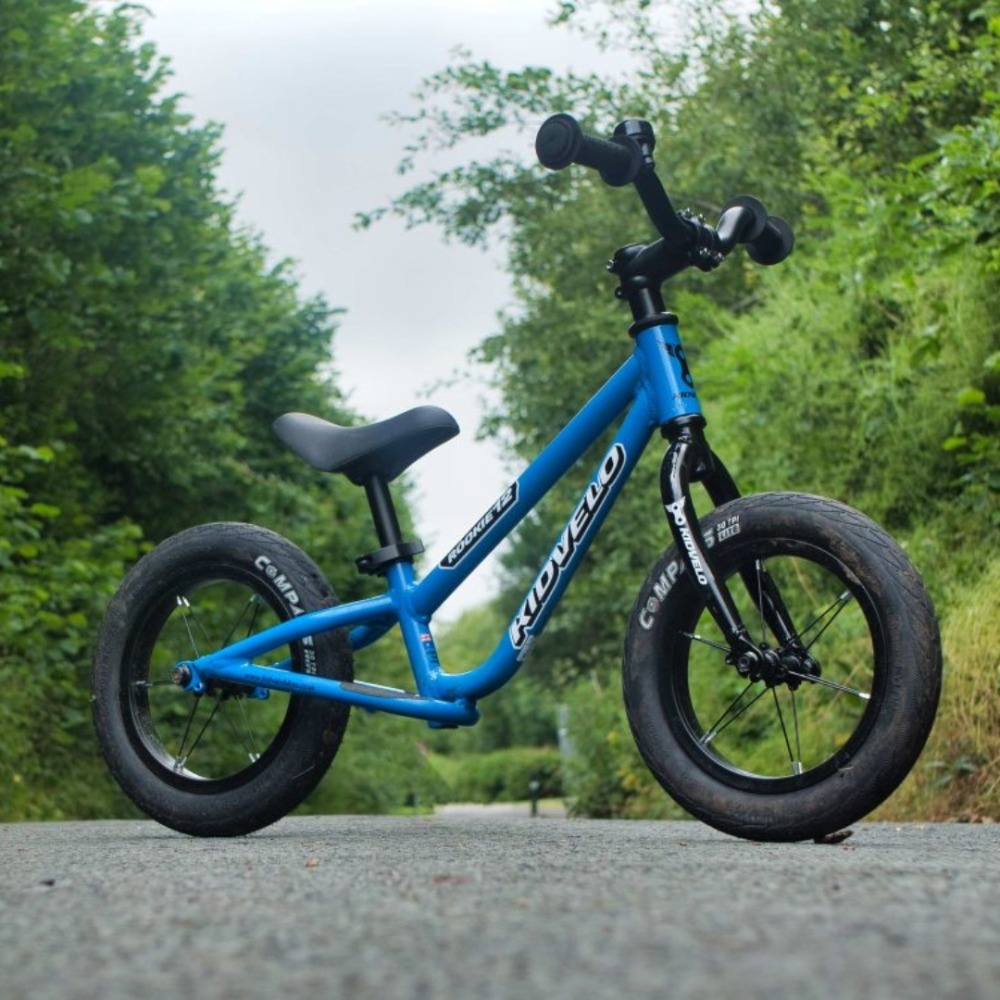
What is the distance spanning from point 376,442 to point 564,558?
78 cm

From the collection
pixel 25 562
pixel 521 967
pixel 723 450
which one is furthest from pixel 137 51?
pixel 521 967

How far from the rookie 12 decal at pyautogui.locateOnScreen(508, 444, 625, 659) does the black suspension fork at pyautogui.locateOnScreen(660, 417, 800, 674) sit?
22cm

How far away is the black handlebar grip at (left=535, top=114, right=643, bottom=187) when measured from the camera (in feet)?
14.7

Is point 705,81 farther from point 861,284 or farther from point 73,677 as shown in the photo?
point 73,677

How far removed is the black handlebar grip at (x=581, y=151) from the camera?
4480 mm

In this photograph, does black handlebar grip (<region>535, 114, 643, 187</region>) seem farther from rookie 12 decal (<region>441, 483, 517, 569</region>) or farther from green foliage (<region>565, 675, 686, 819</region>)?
green foliage (<region>565, 675, 686, 819</region>)

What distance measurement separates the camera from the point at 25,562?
1180cm

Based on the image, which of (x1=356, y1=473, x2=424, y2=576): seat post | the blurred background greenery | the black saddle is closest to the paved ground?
(x1=356, y1=473, x2=424, y2=576): seat post

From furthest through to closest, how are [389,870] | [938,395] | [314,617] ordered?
[938,395]
[314,617]
[389,870]

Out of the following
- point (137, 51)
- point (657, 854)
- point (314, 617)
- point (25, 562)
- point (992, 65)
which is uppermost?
point (137, 51)

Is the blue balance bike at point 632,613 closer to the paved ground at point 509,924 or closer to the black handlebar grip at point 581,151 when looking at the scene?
the black handlebar grip at point 581,151

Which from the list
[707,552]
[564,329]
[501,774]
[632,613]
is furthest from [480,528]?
[501,774]

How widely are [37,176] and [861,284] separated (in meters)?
5.98

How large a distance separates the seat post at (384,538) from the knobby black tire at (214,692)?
0.17 meters
